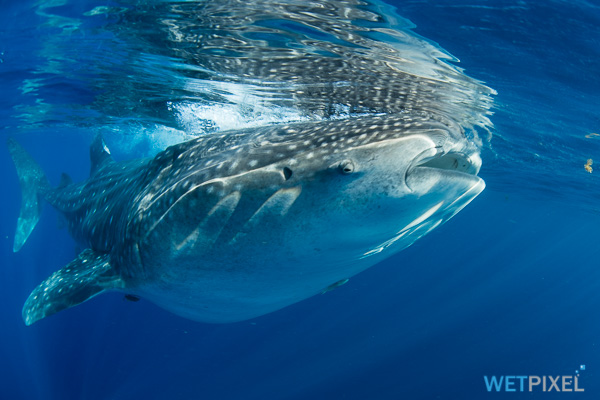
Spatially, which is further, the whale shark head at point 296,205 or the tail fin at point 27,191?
the tail fin at point 27,191

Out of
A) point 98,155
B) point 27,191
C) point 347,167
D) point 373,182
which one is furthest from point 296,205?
point 27,191

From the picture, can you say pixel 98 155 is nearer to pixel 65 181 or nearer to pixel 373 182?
pixel 65 181

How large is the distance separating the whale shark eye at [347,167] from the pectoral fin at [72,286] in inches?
134

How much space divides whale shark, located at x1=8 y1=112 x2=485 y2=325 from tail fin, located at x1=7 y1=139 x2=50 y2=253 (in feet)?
29.1

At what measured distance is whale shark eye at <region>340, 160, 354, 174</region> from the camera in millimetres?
2426

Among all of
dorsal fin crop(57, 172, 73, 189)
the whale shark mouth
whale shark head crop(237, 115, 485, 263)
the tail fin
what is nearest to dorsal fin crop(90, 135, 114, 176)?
dorsal fin crop(57, 172, 73, 189)

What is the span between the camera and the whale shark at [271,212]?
8.04 ft

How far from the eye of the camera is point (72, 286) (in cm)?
464

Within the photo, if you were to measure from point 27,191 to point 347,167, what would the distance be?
1422 centimetres

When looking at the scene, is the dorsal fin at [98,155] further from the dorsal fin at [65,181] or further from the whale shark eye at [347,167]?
the whale shark eye at [347,167]

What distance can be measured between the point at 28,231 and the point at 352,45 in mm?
12447

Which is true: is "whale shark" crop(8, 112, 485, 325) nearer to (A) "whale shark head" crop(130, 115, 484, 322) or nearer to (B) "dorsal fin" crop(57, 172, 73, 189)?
(A) "whale shark head" crop(130, 115, 484, 322)

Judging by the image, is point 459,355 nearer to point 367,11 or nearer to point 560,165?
point 560,165

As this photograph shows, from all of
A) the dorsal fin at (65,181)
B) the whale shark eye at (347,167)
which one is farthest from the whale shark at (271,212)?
the dorsal fin at (65,181)
